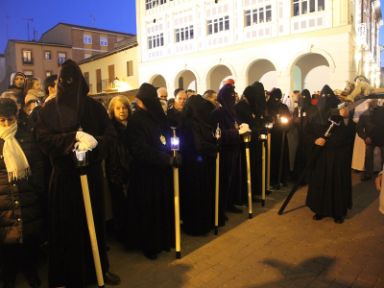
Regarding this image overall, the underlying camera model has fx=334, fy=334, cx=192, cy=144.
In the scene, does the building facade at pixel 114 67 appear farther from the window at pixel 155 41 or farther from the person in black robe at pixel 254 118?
the person in black robe at pixel 254 118

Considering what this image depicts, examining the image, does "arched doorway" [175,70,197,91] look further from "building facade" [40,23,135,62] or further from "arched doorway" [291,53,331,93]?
"building facade" [40,23,135,62]

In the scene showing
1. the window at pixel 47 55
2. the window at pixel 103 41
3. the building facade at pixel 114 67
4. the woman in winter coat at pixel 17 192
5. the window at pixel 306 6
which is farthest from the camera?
the window at pixel 103 41

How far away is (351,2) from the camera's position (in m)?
19.1

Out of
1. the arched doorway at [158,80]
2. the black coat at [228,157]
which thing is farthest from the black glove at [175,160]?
the arched doorway at [158,80]

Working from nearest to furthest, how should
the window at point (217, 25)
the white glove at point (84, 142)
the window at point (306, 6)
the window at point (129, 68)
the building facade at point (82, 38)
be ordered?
the white glove at point (84, 142), the window at point (306, 6), the window at point (217, 25), the window at point (129, 68), the building facade at point (82, 38)

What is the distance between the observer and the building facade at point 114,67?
106 feet

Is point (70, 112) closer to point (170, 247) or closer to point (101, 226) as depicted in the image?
point (101, 226)

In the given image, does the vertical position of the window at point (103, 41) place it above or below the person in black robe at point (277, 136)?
above

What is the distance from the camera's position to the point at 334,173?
16.9 ft

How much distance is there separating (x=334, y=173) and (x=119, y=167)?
3274 mm

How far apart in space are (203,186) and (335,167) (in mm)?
2102

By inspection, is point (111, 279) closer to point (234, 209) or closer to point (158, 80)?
point (234, 209)

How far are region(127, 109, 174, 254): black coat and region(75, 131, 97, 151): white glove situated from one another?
3.08ft

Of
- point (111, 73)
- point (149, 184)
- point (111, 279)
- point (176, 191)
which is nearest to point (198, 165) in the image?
point (176, 191)
